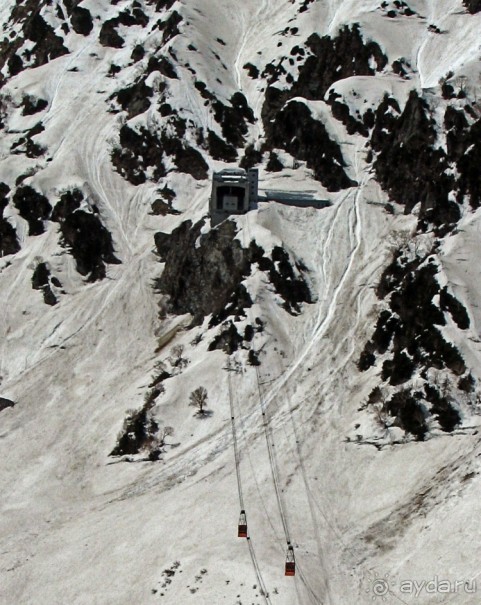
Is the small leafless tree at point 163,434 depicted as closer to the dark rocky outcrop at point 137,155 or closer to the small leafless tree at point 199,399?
the small leafless tree at point 199,399

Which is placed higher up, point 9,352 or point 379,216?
point 379,216

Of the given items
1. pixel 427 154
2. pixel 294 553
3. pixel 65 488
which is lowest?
pixel 294 553

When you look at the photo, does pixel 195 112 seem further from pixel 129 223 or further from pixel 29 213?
pixel 29 213

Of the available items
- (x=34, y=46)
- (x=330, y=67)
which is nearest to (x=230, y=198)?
(x=330, y=67)

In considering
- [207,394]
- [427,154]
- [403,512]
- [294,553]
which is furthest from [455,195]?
[294,553]

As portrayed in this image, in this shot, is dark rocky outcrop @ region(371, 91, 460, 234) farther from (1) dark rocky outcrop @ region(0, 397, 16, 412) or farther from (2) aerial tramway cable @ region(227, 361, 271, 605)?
(1) dark rocky outcrop @ region(0, 397, 16, 412)

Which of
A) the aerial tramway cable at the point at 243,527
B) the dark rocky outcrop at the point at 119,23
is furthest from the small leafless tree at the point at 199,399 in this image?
the dark rocky outcrop at the point at 119,23

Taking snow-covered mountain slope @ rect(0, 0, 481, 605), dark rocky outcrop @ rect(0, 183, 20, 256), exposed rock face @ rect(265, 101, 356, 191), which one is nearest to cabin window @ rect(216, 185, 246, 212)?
snow-covered mountain slope @ rect(0, 0, 481, 605)
